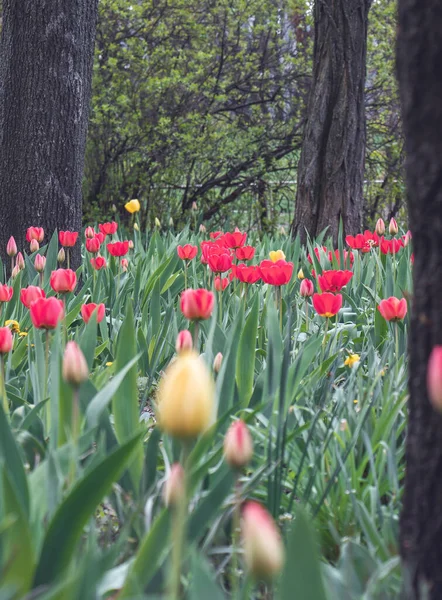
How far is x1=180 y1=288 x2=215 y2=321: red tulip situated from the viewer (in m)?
1.42

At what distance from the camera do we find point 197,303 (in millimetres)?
1427

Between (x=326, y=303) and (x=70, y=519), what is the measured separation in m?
1.13

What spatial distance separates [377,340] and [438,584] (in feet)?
5.30

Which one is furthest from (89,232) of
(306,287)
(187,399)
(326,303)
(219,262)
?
(187,399)

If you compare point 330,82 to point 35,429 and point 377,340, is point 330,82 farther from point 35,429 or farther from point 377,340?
point 35,429

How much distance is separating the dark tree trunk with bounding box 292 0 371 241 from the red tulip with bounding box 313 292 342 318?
3.05m

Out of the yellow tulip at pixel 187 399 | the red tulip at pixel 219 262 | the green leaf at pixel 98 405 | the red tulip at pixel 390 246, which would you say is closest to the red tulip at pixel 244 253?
the red tulip at pixel 219 262

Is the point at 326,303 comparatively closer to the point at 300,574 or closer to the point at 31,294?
the point at 31,294

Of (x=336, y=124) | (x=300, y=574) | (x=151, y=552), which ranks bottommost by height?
(x=151, y=552)

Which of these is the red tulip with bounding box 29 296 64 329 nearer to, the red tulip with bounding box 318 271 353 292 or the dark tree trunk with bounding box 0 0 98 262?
the red tulip with bounding box 318 271 353 292

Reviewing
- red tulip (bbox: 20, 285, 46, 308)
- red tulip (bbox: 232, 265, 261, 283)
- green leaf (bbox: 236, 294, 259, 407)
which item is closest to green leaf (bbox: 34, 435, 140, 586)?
green leaf (bbox: 236, 294, 259, 407)

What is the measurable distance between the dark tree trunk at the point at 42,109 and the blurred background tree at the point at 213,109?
2.72m

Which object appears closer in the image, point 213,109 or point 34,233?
point 34,233

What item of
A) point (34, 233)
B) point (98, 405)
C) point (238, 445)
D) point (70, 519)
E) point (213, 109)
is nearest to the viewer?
point (238, 445)
